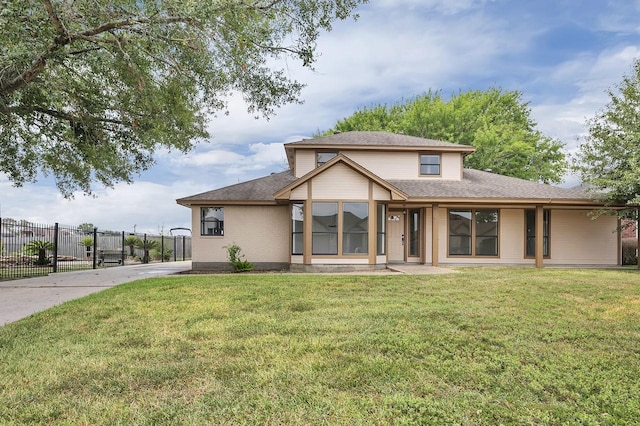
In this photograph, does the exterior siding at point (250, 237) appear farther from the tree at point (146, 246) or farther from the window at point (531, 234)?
the window at point (531, 234)

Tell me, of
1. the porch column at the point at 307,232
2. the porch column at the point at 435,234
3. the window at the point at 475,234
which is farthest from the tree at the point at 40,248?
the window at the point at 475,234

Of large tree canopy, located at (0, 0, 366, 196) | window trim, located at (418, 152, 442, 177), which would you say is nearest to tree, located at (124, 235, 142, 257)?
large tree canopy, located at (0, 0, 366, 196)

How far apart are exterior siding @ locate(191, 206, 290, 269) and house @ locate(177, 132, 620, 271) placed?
40 millimetres

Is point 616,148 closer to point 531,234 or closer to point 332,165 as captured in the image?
point 531,234

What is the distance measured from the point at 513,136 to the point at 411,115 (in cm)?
773

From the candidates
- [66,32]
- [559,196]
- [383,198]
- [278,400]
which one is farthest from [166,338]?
[559,196]

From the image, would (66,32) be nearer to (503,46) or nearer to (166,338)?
(166,338)

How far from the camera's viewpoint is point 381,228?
14.8m

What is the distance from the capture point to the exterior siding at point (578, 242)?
17172mm

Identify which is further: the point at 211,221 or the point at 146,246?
the point at 146,246

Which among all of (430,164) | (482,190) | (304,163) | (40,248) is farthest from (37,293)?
(482,190)

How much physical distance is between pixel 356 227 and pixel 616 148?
39.1ft

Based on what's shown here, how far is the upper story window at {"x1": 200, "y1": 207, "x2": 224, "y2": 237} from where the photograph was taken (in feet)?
52.3

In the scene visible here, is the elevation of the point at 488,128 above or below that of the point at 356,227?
above
